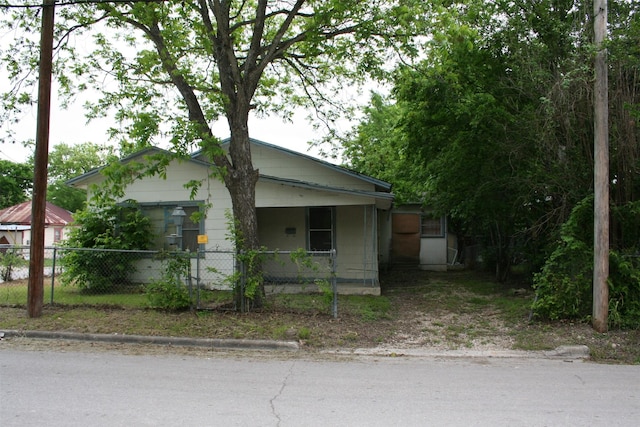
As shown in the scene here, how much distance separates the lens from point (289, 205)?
12484 mm

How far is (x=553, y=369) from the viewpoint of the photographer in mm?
6711

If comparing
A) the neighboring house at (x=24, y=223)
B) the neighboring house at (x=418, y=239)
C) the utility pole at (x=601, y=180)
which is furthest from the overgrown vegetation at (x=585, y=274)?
the neighboring house at (x=24, y=223)

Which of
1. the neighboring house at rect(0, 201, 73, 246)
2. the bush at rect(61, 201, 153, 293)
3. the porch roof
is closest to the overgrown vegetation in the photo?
the porch roof

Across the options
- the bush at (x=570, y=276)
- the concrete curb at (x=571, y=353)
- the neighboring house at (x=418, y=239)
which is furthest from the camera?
the neighboring house at (x=418, y=239)

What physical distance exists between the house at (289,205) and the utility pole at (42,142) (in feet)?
10.3

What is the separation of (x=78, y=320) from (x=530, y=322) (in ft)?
27.0

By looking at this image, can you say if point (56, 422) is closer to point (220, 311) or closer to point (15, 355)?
point (15, 355)

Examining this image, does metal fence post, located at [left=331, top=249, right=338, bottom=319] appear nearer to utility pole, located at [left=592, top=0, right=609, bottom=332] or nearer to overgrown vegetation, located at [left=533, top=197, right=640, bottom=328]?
overgrown vegetation, located at [left=533, top=197, right=640, bottom=328]

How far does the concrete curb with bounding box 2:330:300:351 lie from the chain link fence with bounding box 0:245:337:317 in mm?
1345

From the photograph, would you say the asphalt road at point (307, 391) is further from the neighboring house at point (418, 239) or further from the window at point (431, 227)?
the window at point (431, 227)

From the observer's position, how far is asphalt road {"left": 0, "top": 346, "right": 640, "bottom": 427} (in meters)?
4.70

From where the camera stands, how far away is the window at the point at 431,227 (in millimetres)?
21234

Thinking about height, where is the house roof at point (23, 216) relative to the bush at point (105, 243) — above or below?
above

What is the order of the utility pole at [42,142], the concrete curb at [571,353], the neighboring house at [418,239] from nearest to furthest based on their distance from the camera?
the concrete curb at [571,353], the utility pole at [42,142], the neighboring house at [418,239]
